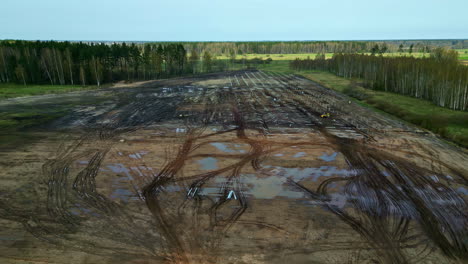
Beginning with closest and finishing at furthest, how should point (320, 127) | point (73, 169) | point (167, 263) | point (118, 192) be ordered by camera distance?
point (167, 263)
point (118, 192)
point (73, 169)
point (320, 127)

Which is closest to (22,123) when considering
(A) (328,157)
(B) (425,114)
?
(A) (328,157)

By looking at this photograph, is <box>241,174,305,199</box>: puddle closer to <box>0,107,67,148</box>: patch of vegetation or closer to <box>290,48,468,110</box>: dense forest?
<box>0,107,67,148</box>: patch of vegetation

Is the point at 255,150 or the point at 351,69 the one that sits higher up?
the point at 351,69

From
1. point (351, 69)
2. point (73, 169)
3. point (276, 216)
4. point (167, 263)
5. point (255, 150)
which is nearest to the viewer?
point (167, 263)

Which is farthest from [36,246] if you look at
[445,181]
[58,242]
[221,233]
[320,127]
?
[320,127]

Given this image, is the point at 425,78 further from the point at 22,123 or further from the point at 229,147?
the point at 22,123

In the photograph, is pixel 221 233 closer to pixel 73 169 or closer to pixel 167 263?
pixel 167 263

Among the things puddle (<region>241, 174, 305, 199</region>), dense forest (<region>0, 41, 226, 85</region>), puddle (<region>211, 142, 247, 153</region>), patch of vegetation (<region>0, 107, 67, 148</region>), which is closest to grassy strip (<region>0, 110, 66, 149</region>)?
patch of vegetation (<region>0, 107, 67, 148</region>)
